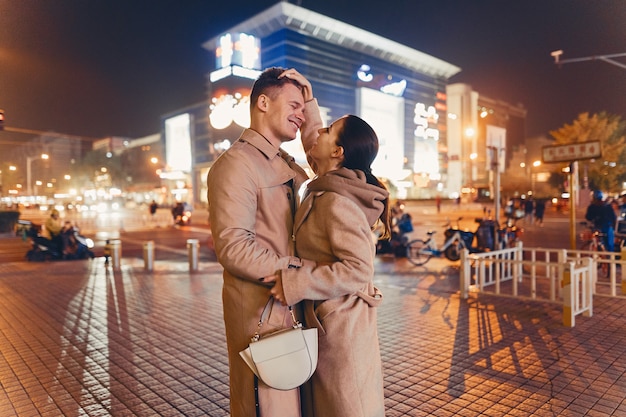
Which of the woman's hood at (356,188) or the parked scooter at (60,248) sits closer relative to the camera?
the woman's hood at (356,188)

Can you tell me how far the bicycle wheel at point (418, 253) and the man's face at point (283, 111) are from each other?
983cm

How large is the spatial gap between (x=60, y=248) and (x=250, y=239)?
43.7 feet

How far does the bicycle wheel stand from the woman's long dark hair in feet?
32.0

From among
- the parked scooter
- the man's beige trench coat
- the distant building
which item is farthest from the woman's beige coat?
the distant building

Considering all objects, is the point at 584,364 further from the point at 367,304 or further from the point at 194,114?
the point at 194,114

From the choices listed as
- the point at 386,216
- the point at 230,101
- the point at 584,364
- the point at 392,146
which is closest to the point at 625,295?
the point at 584,364

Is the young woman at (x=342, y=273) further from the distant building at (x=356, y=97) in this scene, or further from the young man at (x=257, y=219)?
the distant building at (x=356, y=97)

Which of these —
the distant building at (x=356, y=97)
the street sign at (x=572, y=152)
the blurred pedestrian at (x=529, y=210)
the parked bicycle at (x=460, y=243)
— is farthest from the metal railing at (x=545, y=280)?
the distant building at (x=356, y=97)

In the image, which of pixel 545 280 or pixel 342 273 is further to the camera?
pixel 545 280

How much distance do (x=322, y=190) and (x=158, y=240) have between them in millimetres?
18292

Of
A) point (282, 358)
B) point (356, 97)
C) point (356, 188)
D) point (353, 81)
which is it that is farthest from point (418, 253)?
point (353, 81)

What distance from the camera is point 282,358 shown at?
5.63 ft

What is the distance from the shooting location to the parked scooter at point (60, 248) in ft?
42.1

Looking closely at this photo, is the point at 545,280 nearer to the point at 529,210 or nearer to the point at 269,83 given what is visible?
the point at 269,83
